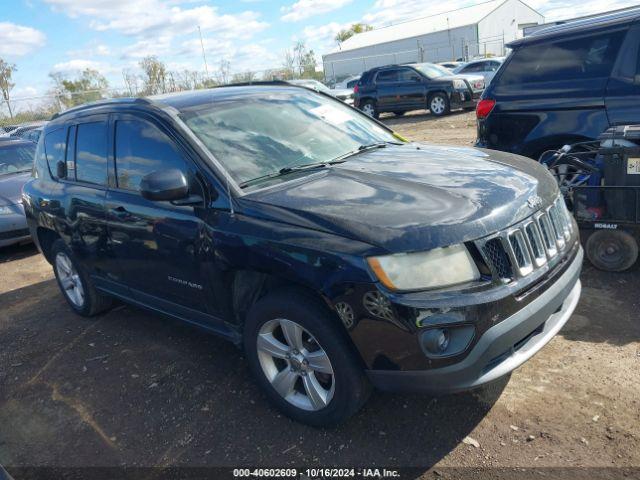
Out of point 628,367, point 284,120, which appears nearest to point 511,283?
point 628,367

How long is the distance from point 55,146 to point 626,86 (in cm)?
521

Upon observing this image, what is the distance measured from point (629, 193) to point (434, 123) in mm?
12238

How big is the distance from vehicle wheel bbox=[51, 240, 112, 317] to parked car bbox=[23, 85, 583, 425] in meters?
0.53

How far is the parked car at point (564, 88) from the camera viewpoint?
4.98m

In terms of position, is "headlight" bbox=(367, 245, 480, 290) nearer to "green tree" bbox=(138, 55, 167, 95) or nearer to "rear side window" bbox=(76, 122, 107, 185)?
"rear side window" bbox=(76, 122, 107, 185)

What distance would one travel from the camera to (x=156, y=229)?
11.4 feet

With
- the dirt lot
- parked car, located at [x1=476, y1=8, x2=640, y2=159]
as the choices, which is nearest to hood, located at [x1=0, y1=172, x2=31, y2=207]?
the dirt lot

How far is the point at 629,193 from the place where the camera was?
168 inches

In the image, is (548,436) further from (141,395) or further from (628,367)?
(141,395)

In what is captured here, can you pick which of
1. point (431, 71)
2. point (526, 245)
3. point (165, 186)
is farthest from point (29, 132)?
point (526, 245)

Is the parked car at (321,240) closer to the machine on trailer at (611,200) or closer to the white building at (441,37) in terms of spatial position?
the machine on trailer at (611,200)

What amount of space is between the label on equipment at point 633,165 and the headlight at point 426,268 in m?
2.49

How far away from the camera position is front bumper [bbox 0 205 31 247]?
295 inches

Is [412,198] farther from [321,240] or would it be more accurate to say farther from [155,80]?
[155,80]
